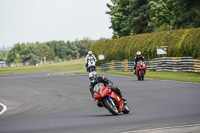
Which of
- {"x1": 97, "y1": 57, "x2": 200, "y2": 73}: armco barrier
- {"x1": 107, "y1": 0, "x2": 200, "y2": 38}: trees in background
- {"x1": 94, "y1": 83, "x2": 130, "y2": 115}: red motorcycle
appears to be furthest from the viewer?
{"x1": 107, "y1": 0, "x2": 200, "y2": 38}: trees in background

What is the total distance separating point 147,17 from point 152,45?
26143 millimetres

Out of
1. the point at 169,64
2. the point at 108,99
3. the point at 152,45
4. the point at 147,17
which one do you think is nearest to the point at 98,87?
the point at 108,99

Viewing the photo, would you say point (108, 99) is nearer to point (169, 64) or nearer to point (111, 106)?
point (111, 106)

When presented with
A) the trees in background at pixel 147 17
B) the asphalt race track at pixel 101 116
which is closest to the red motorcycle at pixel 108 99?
the asphalt race track at pixel 101 116

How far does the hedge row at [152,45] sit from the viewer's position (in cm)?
2977

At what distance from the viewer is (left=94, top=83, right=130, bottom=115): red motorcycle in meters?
10.1

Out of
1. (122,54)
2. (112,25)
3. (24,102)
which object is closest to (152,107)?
(24,102)

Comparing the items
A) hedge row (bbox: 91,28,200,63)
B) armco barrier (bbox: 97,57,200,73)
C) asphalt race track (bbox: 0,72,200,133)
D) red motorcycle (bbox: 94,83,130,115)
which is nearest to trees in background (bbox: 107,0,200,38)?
hedge row (bbox: 91,28,200,63)

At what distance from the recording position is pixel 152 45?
120ft

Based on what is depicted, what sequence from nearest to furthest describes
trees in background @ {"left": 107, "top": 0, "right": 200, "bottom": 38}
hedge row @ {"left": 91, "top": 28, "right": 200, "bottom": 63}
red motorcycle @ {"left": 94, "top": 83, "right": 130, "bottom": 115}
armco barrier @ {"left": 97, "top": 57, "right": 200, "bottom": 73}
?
red motorcycle @ {"left": 94, "top": 83, "right": 130, "bottom": 115} < armco barrier @ {"left": 97, "top": 57, "right": 200, "bottom": 73} < hedge row @ {"left": 91, "top": 28, "right": 200, "bottom": 63} < trees in background @ {"left": 107, "top": 0, "right": 200, "bottom": 38}

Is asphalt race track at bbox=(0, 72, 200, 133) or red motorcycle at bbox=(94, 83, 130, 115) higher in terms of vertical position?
red motorcycle at bbox=(94, 83, 130, 115)

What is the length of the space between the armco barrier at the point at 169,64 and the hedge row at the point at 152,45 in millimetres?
391

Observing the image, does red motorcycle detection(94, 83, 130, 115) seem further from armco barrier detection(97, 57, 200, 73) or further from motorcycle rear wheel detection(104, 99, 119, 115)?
armco barrier detection(97, 57, 200, 73)

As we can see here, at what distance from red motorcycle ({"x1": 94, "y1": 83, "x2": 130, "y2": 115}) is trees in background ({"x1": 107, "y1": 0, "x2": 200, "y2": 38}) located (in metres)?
34.3
